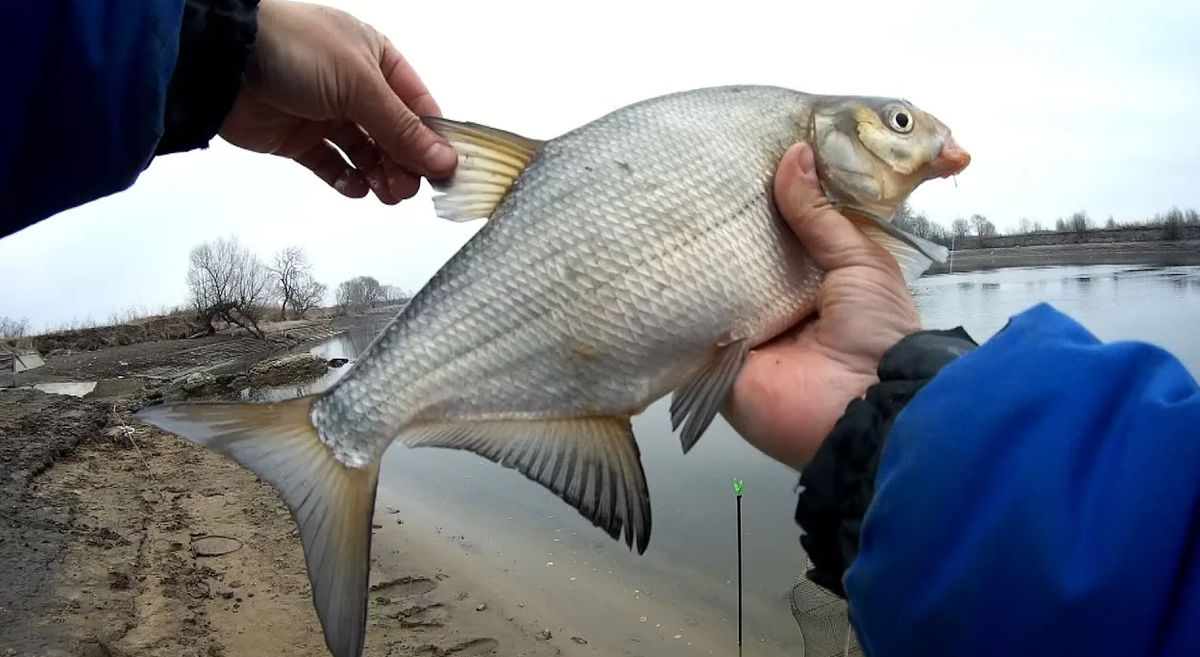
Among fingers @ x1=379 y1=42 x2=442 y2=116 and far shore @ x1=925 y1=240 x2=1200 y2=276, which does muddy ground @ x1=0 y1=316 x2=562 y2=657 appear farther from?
far shore @ x1=925 y1=240 x2=1200 y2=276

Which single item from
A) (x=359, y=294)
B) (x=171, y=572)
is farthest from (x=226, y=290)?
(x=171, y=572)

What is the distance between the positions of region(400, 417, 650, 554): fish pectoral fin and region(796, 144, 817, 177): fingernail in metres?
1.01

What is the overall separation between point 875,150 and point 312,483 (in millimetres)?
2034

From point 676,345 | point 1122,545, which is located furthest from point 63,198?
point 1122,545

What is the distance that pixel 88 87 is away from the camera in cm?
168

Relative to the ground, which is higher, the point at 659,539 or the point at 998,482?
the point at 998,482

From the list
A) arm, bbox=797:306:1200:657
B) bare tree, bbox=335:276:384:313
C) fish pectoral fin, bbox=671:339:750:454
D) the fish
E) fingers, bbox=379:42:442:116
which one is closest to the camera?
arm, bbox=797:306:1200:657

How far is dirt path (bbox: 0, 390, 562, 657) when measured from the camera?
6.22m

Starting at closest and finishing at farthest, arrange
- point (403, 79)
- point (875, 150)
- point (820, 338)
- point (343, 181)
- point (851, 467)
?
point (851, 467) < point (820, 338) < point (875, 150) < point (403, 79) < point (343, 181)

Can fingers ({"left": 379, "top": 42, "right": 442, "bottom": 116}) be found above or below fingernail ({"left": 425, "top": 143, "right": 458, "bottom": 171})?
above

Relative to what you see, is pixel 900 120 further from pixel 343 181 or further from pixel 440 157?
pixel 343 181

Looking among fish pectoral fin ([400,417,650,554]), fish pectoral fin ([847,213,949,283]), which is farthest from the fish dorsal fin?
fish pectoral fin ([847,213,949,283])

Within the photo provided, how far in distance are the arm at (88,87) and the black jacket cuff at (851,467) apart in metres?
1.86

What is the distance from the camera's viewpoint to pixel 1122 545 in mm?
985
